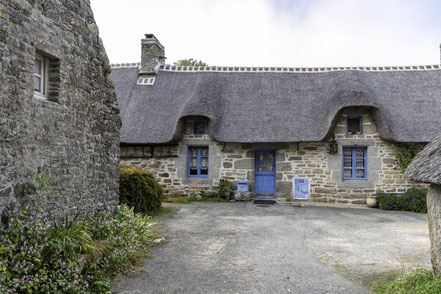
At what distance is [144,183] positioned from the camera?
929 centimetres

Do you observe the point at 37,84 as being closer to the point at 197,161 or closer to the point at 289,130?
the point at 197,161

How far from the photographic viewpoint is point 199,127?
520 inches

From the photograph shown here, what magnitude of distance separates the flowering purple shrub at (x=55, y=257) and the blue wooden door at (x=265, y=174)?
790 cm

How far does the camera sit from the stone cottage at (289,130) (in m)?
12.2

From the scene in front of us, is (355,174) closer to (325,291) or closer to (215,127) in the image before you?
(215,127)

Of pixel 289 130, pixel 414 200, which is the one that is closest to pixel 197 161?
pixel 289 130

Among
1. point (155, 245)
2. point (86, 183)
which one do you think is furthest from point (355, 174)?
point (86, 183)

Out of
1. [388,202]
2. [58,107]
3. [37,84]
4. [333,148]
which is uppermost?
[37,84]

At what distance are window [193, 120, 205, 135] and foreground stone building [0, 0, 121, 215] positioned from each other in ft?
20.3

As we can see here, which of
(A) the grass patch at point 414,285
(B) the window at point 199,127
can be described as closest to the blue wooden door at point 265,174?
(B) the window at point 199,127

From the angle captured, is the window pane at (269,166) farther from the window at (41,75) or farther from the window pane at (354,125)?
the window at (41,75)

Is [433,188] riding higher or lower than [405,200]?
higher

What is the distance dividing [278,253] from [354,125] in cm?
783

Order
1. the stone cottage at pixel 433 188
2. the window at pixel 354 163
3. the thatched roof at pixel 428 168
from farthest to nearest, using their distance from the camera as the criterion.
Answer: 1. the window at pixel 354 163
2. the stone cottage at pixel 433 188
3. the thatched roof at pixel 428 168
